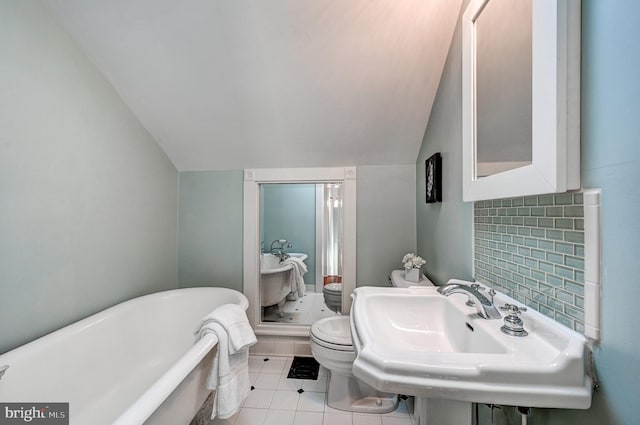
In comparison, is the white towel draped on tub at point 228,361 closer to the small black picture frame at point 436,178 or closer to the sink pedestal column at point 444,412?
the sink pedestal column at point 444,412

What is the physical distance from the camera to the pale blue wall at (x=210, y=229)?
7.16ft

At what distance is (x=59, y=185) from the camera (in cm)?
127

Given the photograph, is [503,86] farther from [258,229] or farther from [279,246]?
[279,246]

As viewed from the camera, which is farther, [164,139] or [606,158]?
[164,139]

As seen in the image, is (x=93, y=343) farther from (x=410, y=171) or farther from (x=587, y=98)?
(x=410, y=171)

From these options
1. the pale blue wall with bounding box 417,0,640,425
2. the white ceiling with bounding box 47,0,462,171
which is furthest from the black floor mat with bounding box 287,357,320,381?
the white ceiling with bounding box 47,0,462,171

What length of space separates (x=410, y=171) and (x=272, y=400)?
193 centimetres

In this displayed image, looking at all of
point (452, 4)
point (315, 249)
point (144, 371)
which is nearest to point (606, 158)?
point (452, 4)

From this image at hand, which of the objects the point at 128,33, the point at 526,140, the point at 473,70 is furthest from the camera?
the point at 128,33

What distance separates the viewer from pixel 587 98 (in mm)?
564

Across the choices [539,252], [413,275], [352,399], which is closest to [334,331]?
[352,399]

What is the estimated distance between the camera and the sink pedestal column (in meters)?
0.79

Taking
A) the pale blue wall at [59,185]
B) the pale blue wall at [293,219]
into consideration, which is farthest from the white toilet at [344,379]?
the pale blue wall at [293,219]

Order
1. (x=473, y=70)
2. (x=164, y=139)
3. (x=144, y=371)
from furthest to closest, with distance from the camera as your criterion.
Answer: (x=164, y=139) → (x=144, y=371) → (x=473, y=70)
